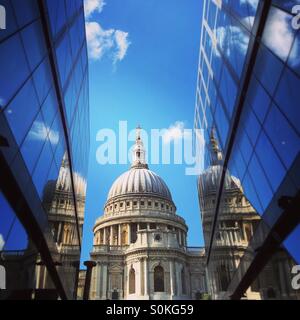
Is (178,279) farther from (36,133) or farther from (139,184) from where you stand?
(36,133)

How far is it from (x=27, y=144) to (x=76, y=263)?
65.0ft

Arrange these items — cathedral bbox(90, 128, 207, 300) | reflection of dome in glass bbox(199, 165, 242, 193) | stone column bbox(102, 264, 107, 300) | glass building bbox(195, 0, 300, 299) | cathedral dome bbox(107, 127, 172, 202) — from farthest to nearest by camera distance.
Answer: cathedral dome bbox(107, 127, 172, 202), stone column bbox(102, 264, 107, 300), cathedral bbox(90, 128, 207, 300), reflection of dome in glass bbox(199, 165, 242, 193), glass building bbox(195, 0, 300, 299)

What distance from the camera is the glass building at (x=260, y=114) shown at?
28.7 ft

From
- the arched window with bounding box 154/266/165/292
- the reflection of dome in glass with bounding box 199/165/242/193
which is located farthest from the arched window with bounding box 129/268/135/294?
the reflection of dome in glass with bounding box 199/165/242/193

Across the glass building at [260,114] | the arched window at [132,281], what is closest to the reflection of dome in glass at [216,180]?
the glass building at [260,114]

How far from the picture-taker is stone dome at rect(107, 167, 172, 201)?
3844 inches

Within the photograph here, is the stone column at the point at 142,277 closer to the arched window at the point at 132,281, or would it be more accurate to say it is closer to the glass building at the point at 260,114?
the arched window at the point at 132,281

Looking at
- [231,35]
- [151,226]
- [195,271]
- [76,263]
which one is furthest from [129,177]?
[231,35]

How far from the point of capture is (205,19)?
68.0ft

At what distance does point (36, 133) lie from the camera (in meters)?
11.5

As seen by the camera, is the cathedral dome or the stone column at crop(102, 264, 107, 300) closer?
the stone column at crop(102, 264, 107, 300)

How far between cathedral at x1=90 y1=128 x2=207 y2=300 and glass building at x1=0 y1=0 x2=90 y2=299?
51091 mm

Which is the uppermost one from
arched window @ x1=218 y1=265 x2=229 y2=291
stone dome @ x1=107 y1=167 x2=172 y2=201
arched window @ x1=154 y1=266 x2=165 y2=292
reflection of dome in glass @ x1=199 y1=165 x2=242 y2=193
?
stone dome @ x1=107 y1=167 x2=172 y2=201

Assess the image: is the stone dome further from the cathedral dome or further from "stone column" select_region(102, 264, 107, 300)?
"stone column" select_region(102, 264, 107, 300)
